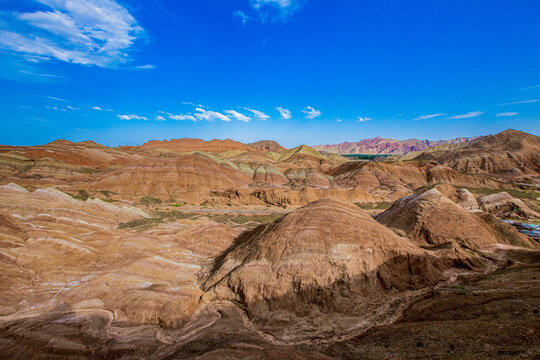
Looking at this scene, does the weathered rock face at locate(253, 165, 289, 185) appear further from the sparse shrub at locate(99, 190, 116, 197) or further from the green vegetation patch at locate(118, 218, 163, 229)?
the green vegetation patch at locate(118, 218, 163, 229)

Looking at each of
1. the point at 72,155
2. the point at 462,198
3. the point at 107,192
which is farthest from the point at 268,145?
the point at 462,198

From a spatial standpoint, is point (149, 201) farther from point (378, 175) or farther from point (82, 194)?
point (378, 175)

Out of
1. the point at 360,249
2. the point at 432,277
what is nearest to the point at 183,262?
the point at 360,249

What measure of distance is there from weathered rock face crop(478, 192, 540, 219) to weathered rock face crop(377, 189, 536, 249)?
1326 centimetres

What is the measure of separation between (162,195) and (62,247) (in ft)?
114

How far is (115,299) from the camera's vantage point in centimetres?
1030

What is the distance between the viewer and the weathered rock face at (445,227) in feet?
59.3

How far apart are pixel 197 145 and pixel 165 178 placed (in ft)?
309

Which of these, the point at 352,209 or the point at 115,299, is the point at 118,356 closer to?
the point at 115,299

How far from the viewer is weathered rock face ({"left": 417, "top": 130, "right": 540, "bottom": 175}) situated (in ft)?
278

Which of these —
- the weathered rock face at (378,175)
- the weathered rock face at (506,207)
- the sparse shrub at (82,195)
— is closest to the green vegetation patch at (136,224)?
the sparse shrub at (82,195)

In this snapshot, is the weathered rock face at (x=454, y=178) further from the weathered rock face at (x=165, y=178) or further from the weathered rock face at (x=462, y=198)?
the weathered rock face at (x=165, y=178)

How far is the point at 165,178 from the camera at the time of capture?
49906 millimetres

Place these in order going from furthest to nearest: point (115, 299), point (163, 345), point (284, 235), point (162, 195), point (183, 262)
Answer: point (162, 195) < point (183, 262) < point (284, 235) < point (115, 299) < point (163, 345)
